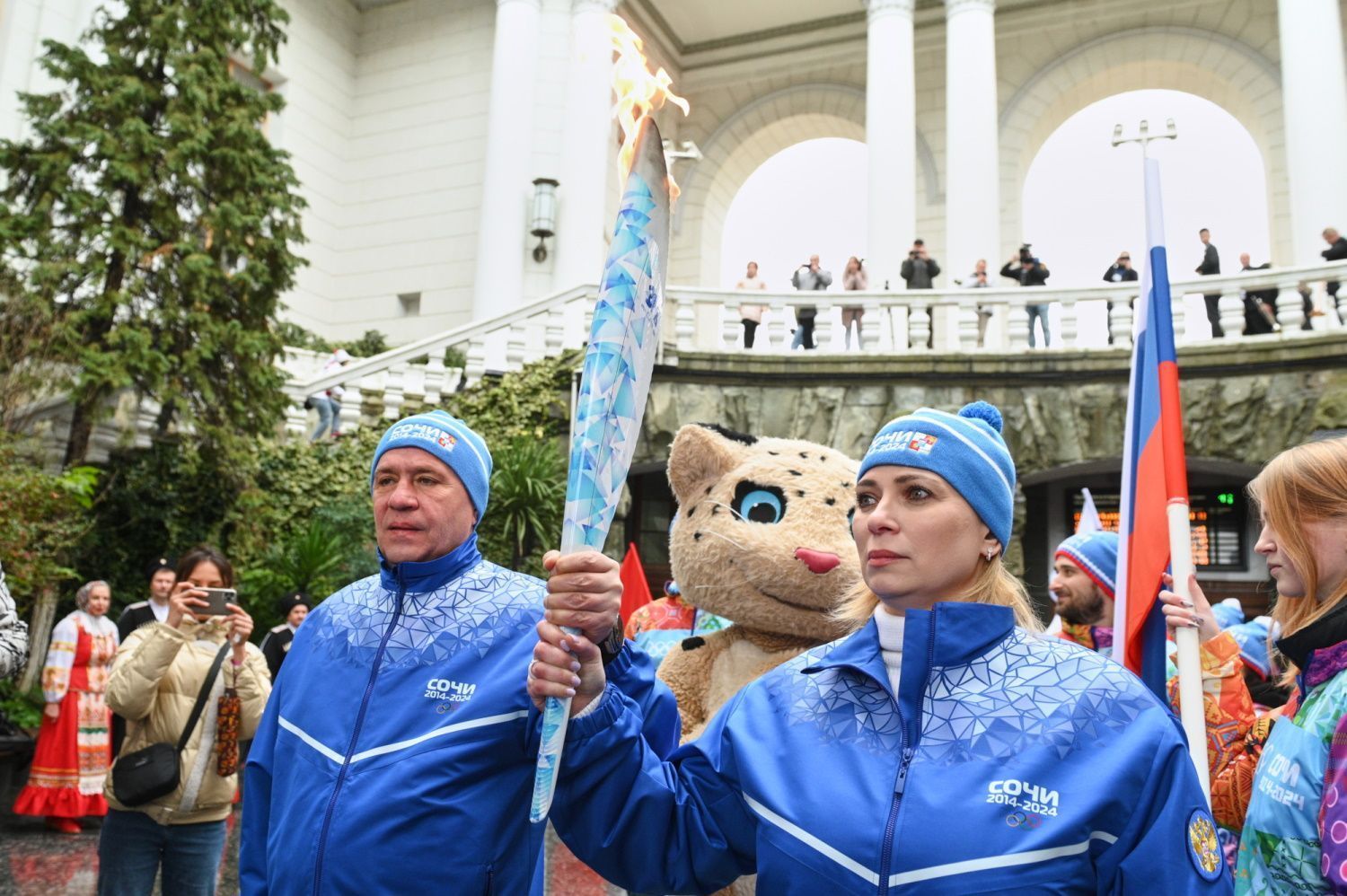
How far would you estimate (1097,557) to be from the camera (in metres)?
4.32

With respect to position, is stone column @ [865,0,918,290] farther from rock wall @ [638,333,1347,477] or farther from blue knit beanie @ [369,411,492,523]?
blue knit beanie @ [369,411,492,523]

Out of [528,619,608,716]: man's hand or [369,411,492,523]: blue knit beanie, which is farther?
[369,411,492,523]: blue knit beanie

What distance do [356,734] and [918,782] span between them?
1.30 meters

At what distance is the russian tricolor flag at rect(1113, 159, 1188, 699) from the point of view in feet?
10.7

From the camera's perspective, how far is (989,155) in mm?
16938

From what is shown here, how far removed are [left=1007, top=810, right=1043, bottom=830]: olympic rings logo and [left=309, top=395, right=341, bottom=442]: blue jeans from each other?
11.9 metres

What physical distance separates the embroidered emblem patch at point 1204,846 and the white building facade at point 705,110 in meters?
15.4

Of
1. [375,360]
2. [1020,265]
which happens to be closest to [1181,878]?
[375,360]

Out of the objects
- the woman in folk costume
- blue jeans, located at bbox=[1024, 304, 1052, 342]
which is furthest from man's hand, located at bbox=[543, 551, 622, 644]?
blue jeans, located at bbox=[1024, 304, 1052, 342]

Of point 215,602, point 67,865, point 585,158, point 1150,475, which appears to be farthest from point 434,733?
point 585,158

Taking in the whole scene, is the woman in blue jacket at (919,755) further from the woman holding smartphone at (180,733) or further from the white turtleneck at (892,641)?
the woman holding smartphone at (180,733)

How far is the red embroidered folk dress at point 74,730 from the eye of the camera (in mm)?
6992

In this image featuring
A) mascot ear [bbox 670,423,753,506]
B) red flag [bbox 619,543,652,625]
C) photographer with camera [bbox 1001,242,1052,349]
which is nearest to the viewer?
mascot ear [bbox 670,423,753,506]

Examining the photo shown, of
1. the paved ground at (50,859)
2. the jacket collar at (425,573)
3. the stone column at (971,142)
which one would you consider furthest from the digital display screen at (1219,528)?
the jacket collar at (425,573)
